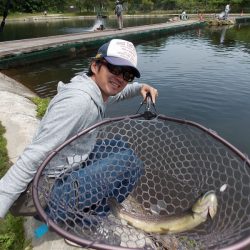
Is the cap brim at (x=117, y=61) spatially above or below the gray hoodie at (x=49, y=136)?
above

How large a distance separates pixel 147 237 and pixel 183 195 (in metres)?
1.49

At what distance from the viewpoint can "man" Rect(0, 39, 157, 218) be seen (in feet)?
10.6

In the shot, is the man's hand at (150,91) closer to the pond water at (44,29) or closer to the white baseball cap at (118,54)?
the white baseball cap at (118,54)

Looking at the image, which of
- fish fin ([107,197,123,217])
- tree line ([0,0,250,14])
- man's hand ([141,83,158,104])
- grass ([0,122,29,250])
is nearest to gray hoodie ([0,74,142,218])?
fish fin ([107,197,123,217])

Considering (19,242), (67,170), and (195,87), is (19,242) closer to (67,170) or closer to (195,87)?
(67,170)

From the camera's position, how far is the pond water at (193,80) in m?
10.4

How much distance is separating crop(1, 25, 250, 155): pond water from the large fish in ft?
17.1

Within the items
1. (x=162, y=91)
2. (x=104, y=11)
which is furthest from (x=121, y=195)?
(x=104, y=11)

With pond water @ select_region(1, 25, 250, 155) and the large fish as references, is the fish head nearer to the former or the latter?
the large fish

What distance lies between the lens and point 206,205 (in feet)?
9.99

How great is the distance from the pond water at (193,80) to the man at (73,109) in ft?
17.9

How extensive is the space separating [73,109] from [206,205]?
1.53m

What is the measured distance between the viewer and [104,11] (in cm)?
8600

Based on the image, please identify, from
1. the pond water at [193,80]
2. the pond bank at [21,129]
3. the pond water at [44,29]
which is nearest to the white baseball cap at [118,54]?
the pond bank at [21,129]
